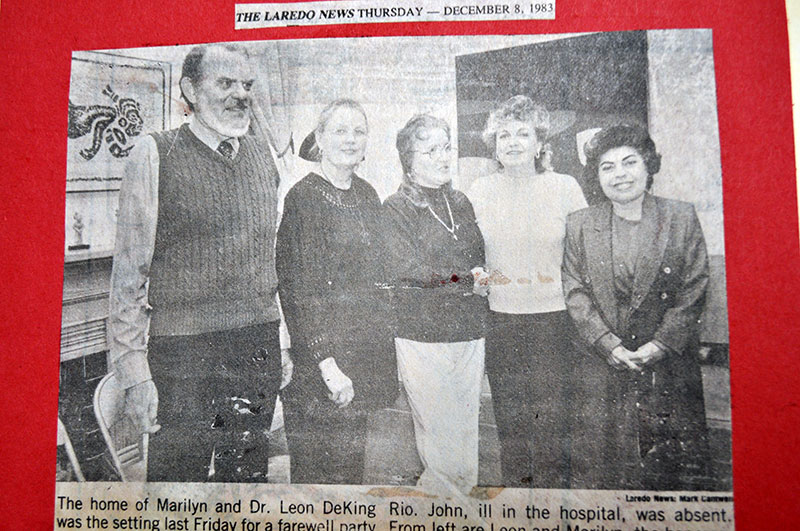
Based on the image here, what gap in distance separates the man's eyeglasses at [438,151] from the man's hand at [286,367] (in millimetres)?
995

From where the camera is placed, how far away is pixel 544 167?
7.41ft

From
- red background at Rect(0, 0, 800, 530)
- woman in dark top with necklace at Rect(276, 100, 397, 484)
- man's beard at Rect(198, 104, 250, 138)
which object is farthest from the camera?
man's beard at Rect(198, 104, 250, 138)

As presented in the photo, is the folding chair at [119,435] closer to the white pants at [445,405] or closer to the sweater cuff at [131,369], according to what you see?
the sweater cuff at [131,369]

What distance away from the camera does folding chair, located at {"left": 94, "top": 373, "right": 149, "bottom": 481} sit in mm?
2232

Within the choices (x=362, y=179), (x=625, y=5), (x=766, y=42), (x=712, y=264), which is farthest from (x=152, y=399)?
(x=766, y=42)

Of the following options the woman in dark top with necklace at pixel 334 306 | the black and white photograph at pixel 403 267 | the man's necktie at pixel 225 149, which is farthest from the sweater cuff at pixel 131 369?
the man's necktie at pixel 225 149

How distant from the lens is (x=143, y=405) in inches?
88.6

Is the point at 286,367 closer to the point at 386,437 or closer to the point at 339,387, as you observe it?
the point at 339,387

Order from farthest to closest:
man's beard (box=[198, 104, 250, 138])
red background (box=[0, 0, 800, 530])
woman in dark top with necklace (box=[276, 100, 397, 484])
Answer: man's beard (box=[198, 104, 250, 138])
woman in dark top with necklace (box=[276, 100, 397, 484])
red background (box=[0, 0, 800, 530])

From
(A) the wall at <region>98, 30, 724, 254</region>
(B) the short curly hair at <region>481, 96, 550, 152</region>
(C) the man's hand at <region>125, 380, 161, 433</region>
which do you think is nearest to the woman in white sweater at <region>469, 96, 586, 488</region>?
(B) the short curly hair at <region>481, 96, 550, 152</region>

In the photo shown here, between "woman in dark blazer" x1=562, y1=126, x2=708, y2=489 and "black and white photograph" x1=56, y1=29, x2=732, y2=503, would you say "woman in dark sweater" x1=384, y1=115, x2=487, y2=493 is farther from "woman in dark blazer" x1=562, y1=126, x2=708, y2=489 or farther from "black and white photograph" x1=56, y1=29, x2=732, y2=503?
"woman in dark blazer" x1=562, y1=126, x2=708, y2=489

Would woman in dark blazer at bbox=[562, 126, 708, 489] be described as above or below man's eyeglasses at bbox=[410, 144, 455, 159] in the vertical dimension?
below

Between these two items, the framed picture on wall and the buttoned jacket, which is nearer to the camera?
the buttoned jacket

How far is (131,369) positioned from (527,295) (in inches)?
65.5
